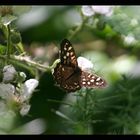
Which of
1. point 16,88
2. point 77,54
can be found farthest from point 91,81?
point 77,54

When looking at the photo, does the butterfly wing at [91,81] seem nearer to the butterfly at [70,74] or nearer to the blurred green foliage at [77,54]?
the butterfly at [70,74]

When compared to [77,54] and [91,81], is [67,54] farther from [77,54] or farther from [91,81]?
[77,54]

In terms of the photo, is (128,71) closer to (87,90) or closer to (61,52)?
(87,90)

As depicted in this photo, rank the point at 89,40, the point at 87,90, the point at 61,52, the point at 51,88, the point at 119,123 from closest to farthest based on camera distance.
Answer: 1. the point at 61,52
2. the point at 87,90
3. the point at 119,123
4. the point at 51,88
5. the point at 89,40

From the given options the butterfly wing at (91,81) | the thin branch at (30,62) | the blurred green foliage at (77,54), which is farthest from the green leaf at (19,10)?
the butterfly wing at (91,81)

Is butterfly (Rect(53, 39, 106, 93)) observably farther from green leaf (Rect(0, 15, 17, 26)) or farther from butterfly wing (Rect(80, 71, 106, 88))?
green leaf (Rect(0, 15, 17, 26))
